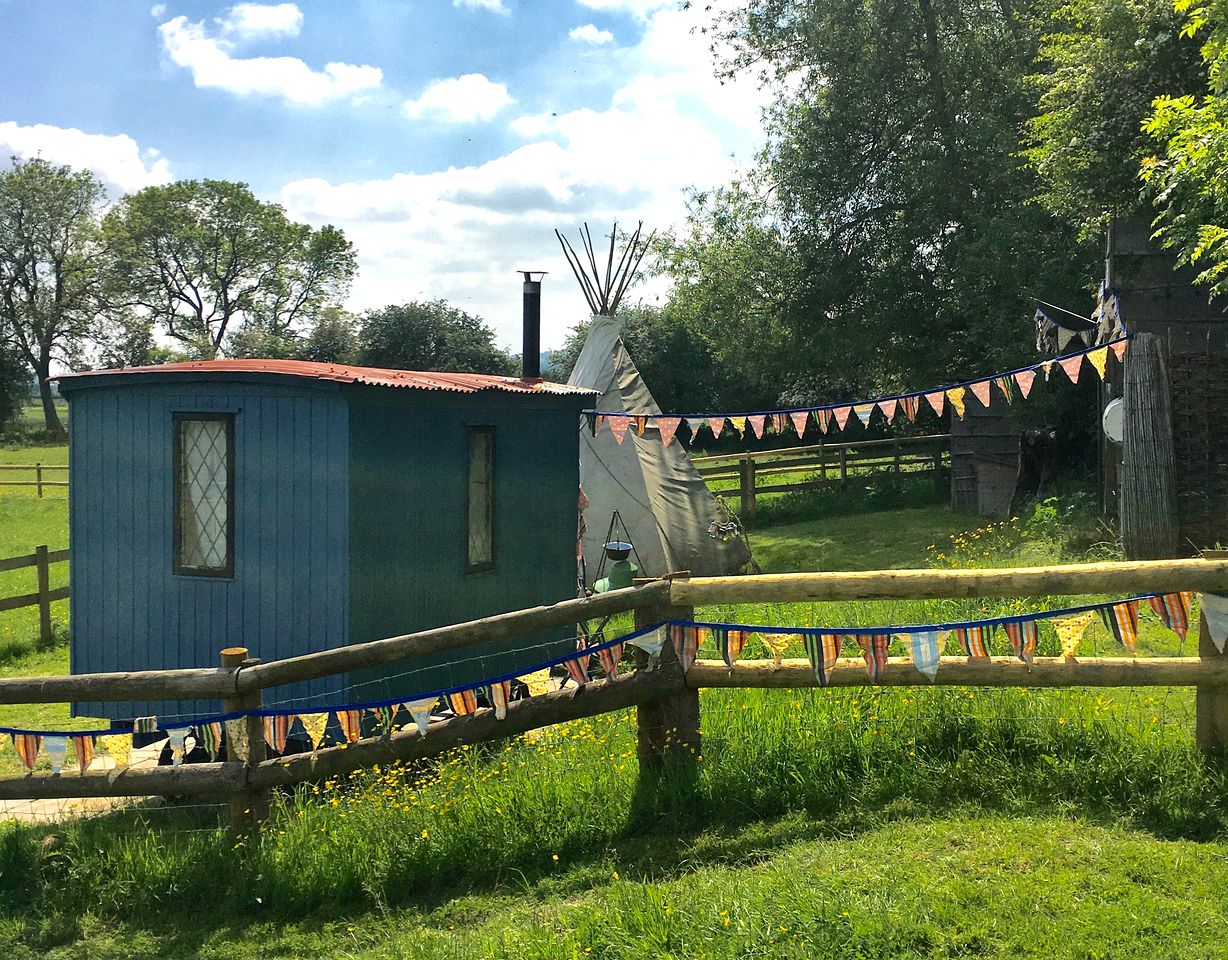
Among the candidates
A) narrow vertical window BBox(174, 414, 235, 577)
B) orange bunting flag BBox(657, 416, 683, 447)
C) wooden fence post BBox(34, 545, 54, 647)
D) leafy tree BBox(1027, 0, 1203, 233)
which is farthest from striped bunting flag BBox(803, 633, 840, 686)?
leafy tree BBox(1027, 0, 1203, 233)

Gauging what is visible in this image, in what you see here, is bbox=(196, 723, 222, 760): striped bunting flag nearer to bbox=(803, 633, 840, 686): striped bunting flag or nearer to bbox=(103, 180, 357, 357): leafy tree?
bbox=(803, 633, 840, 686): striped bunting flag

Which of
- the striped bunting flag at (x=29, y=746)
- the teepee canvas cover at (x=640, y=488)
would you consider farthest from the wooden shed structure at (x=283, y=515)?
the teepee canvas cover at (x=640, y=488)

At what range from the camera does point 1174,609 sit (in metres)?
5.81

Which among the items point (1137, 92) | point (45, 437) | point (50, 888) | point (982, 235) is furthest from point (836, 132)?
point (45, 437)

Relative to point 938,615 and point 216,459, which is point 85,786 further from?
point 938,615

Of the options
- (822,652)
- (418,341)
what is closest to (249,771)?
(822,652)

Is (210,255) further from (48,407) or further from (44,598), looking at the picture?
(44,598)

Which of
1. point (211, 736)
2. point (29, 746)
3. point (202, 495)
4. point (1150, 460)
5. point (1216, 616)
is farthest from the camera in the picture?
point (1150, 460)

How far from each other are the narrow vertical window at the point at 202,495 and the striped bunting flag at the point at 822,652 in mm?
4869

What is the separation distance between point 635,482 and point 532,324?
4158 mm

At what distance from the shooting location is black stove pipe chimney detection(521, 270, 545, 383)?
38.2 feet

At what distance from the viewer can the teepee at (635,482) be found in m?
15.4

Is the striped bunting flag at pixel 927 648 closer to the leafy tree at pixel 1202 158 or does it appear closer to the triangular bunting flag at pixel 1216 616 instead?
the triangular bunting flag at pixel 1216 616

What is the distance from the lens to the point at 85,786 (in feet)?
19.6
